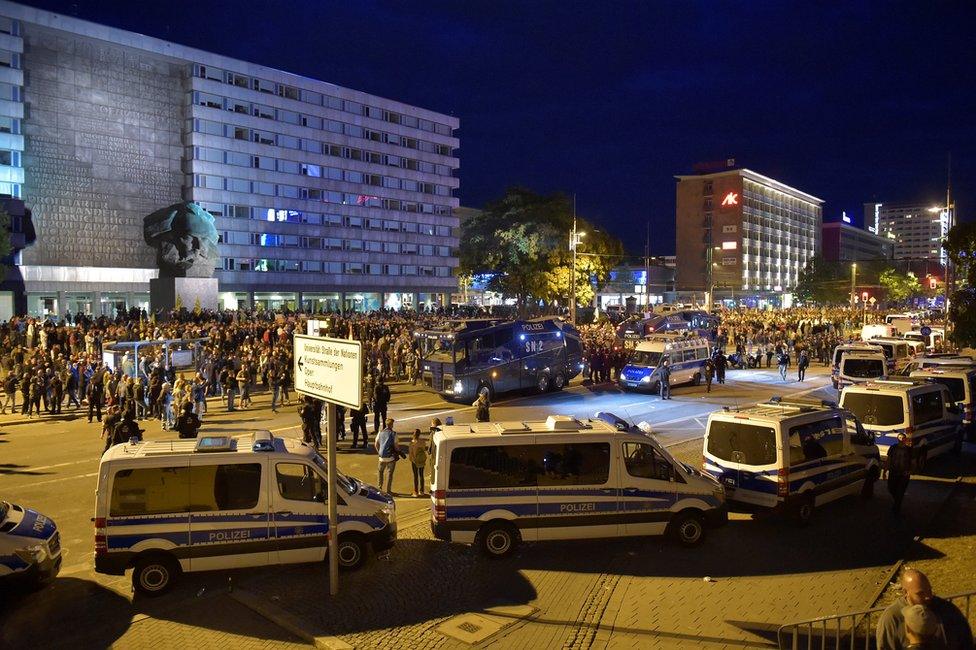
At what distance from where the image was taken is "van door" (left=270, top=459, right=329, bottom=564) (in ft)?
31.1

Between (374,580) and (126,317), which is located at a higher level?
(126,317)

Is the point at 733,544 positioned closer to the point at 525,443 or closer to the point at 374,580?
the point at 525,443

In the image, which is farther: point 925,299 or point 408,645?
point 925,299

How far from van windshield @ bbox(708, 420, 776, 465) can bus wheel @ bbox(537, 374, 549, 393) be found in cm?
1511

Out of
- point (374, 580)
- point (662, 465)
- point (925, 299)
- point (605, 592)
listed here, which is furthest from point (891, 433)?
point (925, 299)

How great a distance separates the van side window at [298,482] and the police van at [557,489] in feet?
5.69

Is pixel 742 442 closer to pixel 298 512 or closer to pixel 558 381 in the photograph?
pixel 298 512

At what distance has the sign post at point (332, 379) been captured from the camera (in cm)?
834

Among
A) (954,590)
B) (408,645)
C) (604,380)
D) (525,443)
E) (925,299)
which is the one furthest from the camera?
(925,299)

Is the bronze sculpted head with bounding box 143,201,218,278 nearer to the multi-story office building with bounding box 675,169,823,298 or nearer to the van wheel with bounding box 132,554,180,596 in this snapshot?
the van wheel with bounding box 132,554,180,596

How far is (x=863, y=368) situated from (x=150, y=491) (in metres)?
22.7

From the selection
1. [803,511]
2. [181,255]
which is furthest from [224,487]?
[181,255]

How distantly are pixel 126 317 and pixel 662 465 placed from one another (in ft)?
122

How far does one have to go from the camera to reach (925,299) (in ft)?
476
